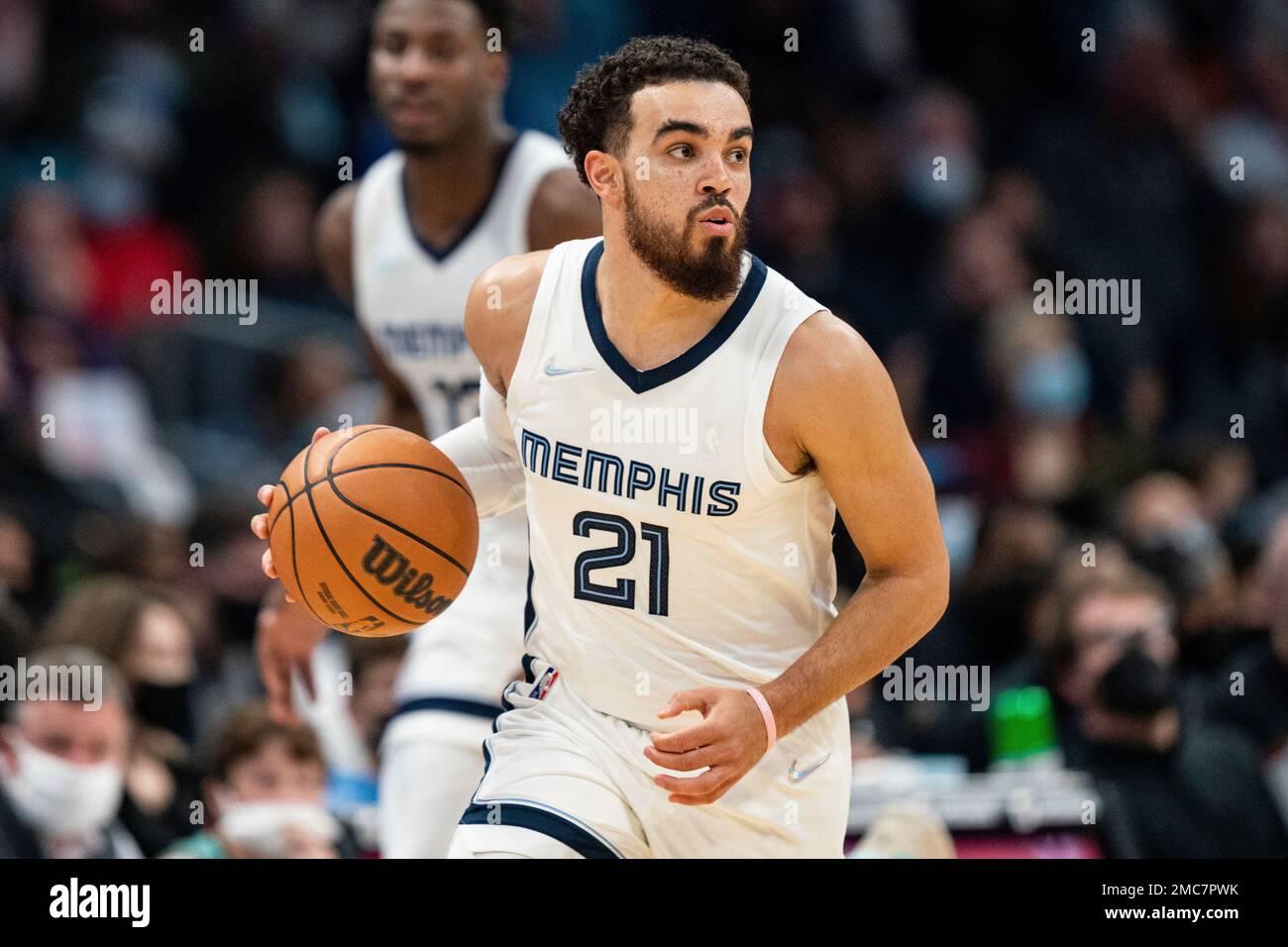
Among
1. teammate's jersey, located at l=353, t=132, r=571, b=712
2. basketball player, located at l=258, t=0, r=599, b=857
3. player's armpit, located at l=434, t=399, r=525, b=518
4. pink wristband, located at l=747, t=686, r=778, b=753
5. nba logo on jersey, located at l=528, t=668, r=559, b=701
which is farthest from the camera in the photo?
teammate's jersey, located at l=353, t=132, r=571, b=712

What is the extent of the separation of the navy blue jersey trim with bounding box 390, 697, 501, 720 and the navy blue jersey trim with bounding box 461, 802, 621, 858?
3.65ft

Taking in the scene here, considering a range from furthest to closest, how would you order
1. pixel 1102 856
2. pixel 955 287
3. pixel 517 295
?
pixel 955 287 < pixel 1102 856 < pixel 517 295

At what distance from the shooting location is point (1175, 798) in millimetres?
6375

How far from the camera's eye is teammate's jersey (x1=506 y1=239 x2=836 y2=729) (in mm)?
4090

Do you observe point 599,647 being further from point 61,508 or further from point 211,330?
point 211,330

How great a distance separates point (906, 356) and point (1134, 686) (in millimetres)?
3670

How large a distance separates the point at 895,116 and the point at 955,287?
1477 mm

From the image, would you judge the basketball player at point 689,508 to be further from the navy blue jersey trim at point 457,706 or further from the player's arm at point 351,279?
the player's arm at point 351,279

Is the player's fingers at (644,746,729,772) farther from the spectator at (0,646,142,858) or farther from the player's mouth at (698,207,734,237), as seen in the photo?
the spectator at (0,646,142,858)

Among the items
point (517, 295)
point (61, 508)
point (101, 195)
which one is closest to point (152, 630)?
point (61, 508)

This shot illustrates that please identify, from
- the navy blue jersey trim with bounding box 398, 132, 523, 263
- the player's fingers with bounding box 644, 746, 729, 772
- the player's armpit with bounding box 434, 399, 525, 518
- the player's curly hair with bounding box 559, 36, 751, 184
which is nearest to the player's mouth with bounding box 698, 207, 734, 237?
the player's curly hair with bounding box 559, 36, 751, 184

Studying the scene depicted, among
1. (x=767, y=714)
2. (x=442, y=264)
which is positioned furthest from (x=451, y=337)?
(x=767, y=714)

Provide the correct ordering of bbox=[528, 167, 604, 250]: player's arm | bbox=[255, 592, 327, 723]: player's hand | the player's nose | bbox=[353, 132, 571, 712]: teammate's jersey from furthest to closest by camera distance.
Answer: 1. the player's nose
2. bbox=[528, 167, 604, 250]: player's arm
3. bbox=[353, 132, 571, 712]: teammate's jersey
4. bbox=[255, 592, 327, 723]: player's hand

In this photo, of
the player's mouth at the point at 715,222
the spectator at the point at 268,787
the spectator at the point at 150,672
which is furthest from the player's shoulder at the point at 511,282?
the spectator at the point at 150,672
